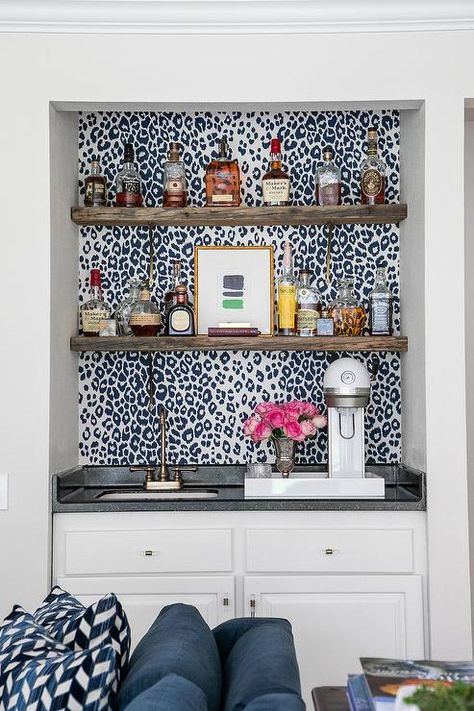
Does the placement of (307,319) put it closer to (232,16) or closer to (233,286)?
(233,286)

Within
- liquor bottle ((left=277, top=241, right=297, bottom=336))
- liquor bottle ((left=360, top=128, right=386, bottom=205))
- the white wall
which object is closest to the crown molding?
the white wall

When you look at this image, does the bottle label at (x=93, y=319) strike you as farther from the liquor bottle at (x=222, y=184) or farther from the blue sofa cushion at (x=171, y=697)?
the blue sofa cushion at (x=171, y=697)

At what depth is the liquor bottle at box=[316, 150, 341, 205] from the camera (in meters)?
3.51

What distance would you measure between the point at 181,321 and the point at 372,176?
1002 millimetres

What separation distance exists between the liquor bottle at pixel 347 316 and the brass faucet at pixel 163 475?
827 mm

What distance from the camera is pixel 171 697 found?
1244 mm

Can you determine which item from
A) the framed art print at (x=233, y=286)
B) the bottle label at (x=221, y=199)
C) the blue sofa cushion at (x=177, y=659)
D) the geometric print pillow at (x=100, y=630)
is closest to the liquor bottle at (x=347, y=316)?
the framed art print at (x=233, y=286)

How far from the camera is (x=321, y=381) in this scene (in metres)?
3.70

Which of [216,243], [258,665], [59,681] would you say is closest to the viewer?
[59,681]

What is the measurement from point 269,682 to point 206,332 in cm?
237

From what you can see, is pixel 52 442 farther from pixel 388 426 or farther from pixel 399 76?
pixel 399 76

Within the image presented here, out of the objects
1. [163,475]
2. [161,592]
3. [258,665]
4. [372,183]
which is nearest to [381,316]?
[372,183]

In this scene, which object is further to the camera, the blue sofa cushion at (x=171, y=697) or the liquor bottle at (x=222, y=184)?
the liquor bottle at (x=222, y=184)

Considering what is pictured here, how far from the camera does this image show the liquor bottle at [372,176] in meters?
3.53
